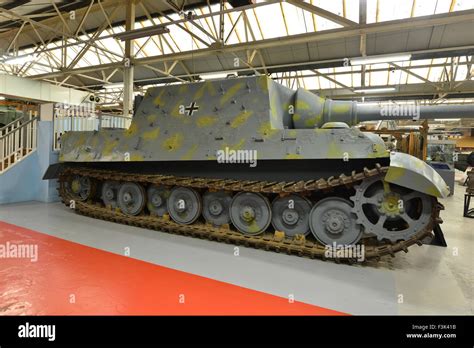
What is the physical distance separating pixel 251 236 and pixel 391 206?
8.13 feet

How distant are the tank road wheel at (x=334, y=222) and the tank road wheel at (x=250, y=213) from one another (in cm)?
89

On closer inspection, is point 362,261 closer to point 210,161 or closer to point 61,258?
point 210,161

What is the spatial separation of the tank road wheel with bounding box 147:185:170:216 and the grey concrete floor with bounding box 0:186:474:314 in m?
0.61

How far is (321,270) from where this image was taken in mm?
4848

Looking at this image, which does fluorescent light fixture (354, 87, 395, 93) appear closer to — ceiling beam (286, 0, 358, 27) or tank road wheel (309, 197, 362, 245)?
ceiling beam (286, 0, 358, 27)

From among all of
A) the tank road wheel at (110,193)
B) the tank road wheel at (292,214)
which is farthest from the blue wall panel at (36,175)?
the tank road wheel at (292,214)

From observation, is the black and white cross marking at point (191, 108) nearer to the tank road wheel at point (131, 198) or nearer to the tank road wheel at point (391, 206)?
the tank road wheel at point (131, 198)

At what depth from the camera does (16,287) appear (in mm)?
3973

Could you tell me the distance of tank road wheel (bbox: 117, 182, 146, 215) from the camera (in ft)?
24.3

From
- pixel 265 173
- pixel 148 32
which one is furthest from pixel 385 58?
Answer: pixel 148 32

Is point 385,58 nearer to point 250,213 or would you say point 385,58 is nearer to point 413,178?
point 413,178

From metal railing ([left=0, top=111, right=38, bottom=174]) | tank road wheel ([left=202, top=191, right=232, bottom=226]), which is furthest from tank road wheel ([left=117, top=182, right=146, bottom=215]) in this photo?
metal railing ([left=0, top=111, right=38, bottom=174])

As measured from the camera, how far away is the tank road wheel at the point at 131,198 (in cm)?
739

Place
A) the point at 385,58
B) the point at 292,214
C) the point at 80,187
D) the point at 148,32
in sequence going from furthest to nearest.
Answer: the point at 385,58 < the point at 148,32 < the point at 80,187 < the point at 292,214
